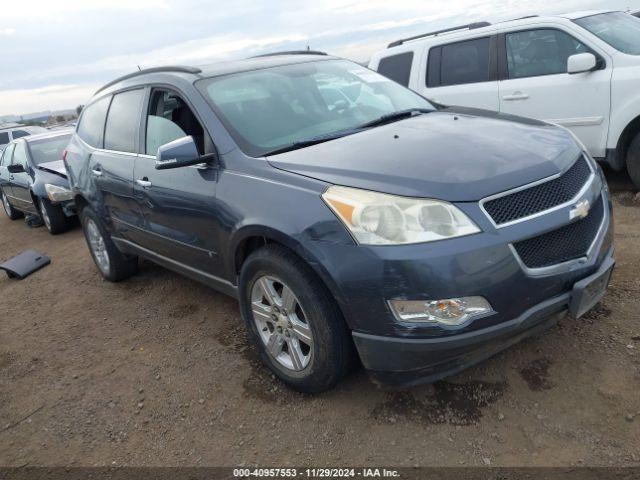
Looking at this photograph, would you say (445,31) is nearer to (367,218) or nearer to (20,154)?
(367,218)

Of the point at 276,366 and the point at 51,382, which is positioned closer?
the point at 276,366

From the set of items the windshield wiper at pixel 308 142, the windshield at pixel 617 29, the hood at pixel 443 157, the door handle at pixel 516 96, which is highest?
the windshield at pixel 617 29

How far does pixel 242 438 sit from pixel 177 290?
7.78 feet

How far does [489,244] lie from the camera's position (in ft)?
7.51

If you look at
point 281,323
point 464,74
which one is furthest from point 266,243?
point 464,74

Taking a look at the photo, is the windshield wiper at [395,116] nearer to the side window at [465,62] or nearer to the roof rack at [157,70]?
the roof rack at [157,70]

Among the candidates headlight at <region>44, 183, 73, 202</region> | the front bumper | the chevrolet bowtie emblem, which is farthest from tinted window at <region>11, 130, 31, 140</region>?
the chevrolet bowtie emblem

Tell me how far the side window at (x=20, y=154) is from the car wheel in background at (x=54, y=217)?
1176mm

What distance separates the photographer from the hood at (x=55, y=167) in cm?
796

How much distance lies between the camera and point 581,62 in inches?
202

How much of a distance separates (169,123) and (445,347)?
246 centimetres

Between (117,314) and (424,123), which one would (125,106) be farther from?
(424,123)

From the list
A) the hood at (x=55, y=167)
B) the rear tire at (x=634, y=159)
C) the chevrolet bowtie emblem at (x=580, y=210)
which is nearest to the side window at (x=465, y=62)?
the rear tire at (x=634, y=159)

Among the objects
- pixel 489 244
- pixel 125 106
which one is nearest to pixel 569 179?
pixel 489 244
